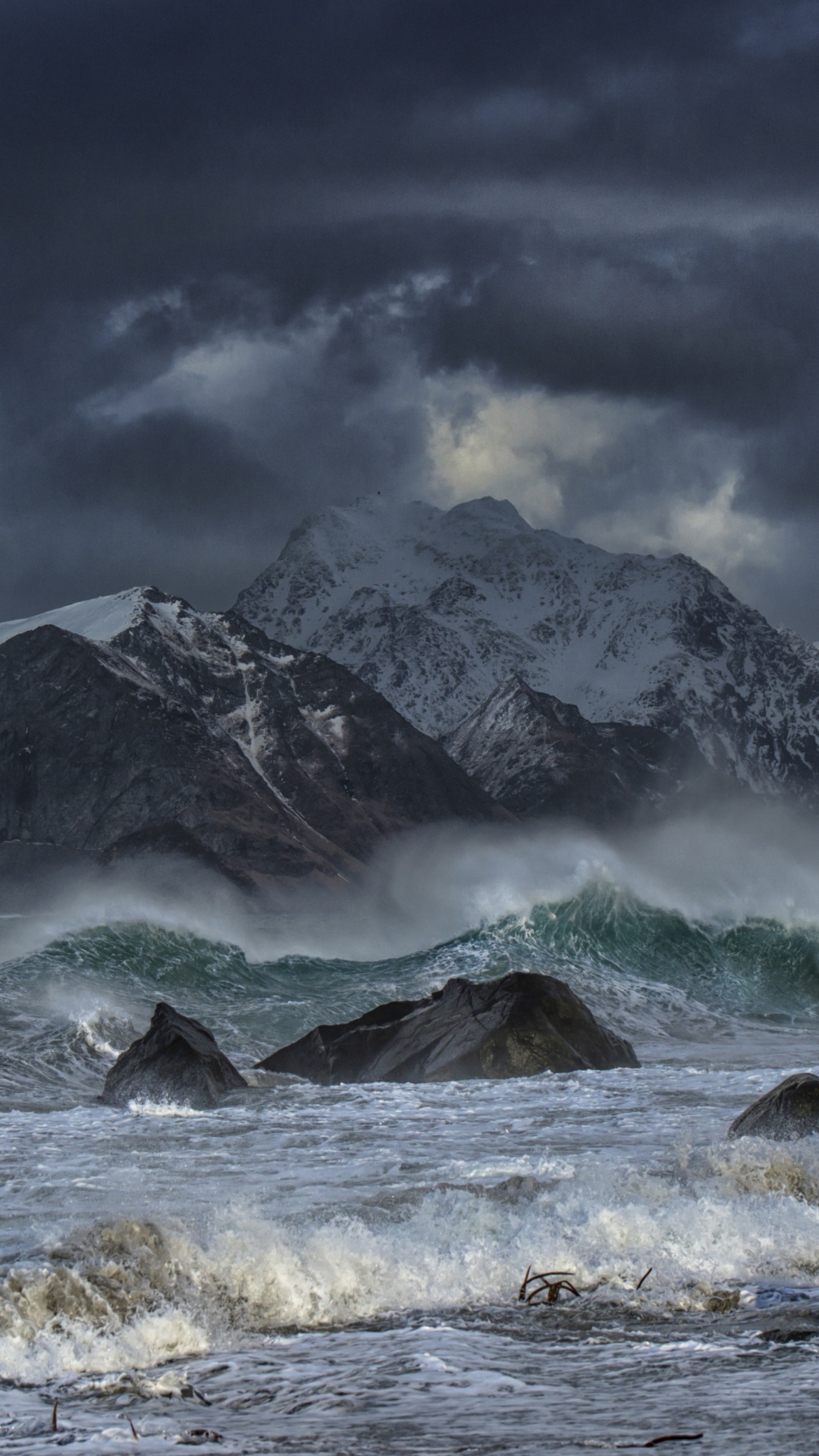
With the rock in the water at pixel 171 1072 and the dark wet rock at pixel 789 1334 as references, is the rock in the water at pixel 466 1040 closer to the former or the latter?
the rock in the water at pixel 171 1072

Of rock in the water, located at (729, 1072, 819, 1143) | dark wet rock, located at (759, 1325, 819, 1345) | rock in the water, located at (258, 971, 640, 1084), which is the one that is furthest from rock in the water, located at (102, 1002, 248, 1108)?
dark wet rock, located at (759, 1325, 819, 1345)

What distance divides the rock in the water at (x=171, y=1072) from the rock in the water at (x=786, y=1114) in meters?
10.5

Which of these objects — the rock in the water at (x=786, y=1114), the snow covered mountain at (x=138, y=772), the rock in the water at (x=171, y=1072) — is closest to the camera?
the rock in the water at (x=786, y=1114)

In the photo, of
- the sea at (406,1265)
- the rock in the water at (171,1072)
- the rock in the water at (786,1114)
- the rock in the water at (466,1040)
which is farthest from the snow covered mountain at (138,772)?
the rock in the water at (786,1114)

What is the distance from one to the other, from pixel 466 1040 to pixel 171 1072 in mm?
6897

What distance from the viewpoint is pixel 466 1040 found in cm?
2934

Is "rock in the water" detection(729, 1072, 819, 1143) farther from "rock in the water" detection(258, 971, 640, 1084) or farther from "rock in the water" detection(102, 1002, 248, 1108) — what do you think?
"rock in the water" detection(102, 1002, 248, 1108)

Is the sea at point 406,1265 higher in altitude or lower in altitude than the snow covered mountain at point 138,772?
lower

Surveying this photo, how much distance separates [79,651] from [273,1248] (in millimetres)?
184359

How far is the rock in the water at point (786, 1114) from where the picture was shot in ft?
57.2

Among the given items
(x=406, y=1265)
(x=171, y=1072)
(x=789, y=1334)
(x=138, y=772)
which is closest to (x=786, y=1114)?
(x=406, y=1265)

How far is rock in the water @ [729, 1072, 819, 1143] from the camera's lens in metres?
17.4

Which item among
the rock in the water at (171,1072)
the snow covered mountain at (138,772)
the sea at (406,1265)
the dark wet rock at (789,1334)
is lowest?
the dark wet rock at (789,1334)

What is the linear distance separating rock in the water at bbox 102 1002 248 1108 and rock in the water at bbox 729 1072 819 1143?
1048cm
